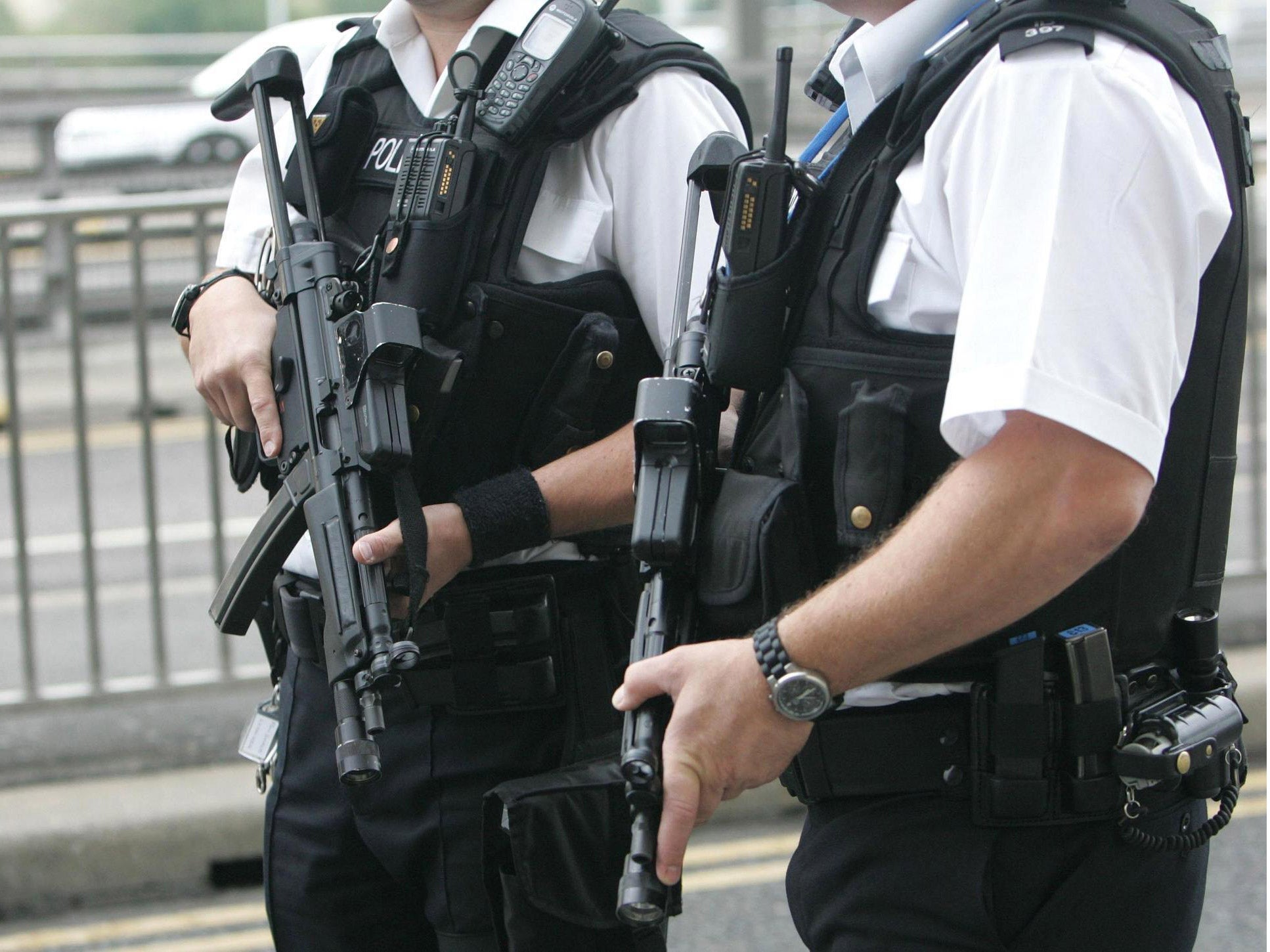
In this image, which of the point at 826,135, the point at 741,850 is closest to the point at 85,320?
the point at 741,850

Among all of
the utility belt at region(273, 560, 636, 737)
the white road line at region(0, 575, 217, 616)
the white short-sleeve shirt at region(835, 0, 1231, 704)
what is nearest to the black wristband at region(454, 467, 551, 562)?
the utility belt at region(273, 560, 636, 737)

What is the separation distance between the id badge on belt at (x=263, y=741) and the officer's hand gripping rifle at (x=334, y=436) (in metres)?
0.22

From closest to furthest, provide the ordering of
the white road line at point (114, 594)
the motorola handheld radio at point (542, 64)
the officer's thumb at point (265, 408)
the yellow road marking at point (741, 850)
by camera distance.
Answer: the motorola handheld radio at point (542, 64), the officer's thumb at point (265, 408), the yellow road marking at point (741, 850), the white road line at point (114, 594)

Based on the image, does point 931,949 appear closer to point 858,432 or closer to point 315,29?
point 858,432

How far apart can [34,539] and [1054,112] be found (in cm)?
647

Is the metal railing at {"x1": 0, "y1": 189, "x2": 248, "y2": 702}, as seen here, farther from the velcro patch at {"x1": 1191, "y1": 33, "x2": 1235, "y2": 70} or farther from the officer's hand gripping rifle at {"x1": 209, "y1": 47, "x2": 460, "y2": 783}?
the velcro patch at {"x1": 1191, "y1": 33, "x2": 1235, "y2": 70}

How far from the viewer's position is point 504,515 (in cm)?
190

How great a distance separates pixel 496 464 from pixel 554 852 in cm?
51

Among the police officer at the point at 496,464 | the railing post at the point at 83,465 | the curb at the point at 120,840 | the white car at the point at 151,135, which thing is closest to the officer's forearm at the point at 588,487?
the police officer at the point at 496,464

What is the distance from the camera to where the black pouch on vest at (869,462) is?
1369 millimetres

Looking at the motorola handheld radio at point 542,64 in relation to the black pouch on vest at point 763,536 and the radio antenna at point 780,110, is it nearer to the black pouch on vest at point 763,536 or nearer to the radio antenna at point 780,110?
the radio antenna at point 780,110

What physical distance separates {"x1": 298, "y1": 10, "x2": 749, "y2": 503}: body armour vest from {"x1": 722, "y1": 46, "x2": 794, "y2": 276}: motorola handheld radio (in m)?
0.46

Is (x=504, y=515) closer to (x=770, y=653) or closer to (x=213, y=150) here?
(x=770, y=653)

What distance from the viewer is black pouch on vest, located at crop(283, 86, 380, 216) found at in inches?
79.9
